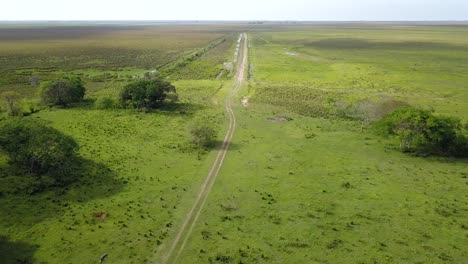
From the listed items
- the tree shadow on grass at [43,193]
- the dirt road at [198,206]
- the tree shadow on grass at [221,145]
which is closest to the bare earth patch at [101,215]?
the tree shadow on grass at [43,193]

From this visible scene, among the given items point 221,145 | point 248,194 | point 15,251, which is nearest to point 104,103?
point 221,145

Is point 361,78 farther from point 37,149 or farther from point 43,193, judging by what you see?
point 43,193

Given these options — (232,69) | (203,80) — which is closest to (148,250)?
(203,80)

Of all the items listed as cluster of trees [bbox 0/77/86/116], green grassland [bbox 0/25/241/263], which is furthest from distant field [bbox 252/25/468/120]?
cluster of trees [bbox 0/77/86/116]

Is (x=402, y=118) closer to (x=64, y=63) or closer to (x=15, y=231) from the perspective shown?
(x=15, y=231)

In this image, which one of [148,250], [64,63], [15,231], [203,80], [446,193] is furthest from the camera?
[64,63]

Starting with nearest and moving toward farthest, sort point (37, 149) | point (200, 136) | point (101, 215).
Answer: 1. point (101, 215)
2. point (37, 149)
3. point (200, 136)
